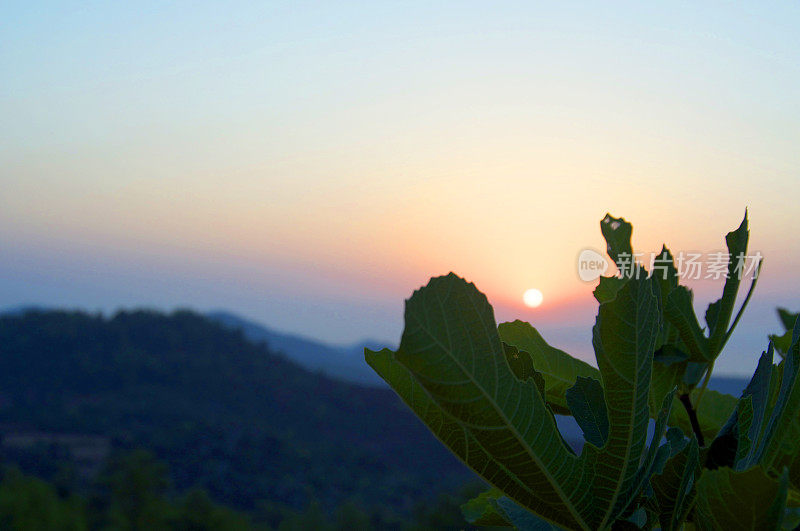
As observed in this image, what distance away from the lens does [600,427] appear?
962mm

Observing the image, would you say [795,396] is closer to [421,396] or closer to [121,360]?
[421,396]

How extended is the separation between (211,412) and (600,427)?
9440 cm

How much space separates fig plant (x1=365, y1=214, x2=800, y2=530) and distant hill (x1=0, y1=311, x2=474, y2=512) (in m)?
66.7

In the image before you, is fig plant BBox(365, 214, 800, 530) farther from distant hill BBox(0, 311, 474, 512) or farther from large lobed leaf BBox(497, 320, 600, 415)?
distant hill BBox(0, 311, 474, 512)

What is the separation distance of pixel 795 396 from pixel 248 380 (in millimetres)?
103449

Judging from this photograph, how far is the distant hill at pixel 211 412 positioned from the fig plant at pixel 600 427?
6670 centimetres

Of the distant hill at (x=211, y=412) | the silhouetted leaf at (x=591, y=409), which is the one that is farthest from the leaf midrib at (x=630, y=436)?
the distant hill at (x=211, y=412)

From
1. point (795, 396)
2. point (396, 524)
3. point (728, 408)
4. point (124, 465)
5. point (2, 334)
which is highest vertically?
point (795, 396)

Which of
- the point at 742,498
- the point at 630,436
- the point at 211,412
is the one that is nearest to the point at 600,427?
the point at 630,436

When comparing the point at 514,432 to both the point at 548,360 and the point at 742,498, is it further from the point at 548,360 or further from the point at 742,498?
the point at 548,360

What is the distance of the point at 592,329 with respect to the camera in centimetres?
84

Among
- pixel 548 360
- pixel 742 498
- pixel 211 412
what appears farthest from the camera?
pixel 211 412

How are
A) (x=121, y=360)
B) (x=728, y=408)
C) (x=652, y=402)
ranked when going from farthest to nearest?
(x=121, y=360) → (x=728, y=408) → (x=652, y=402)

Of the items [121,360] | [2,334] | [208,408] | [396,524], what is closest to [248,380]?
[208,408]
